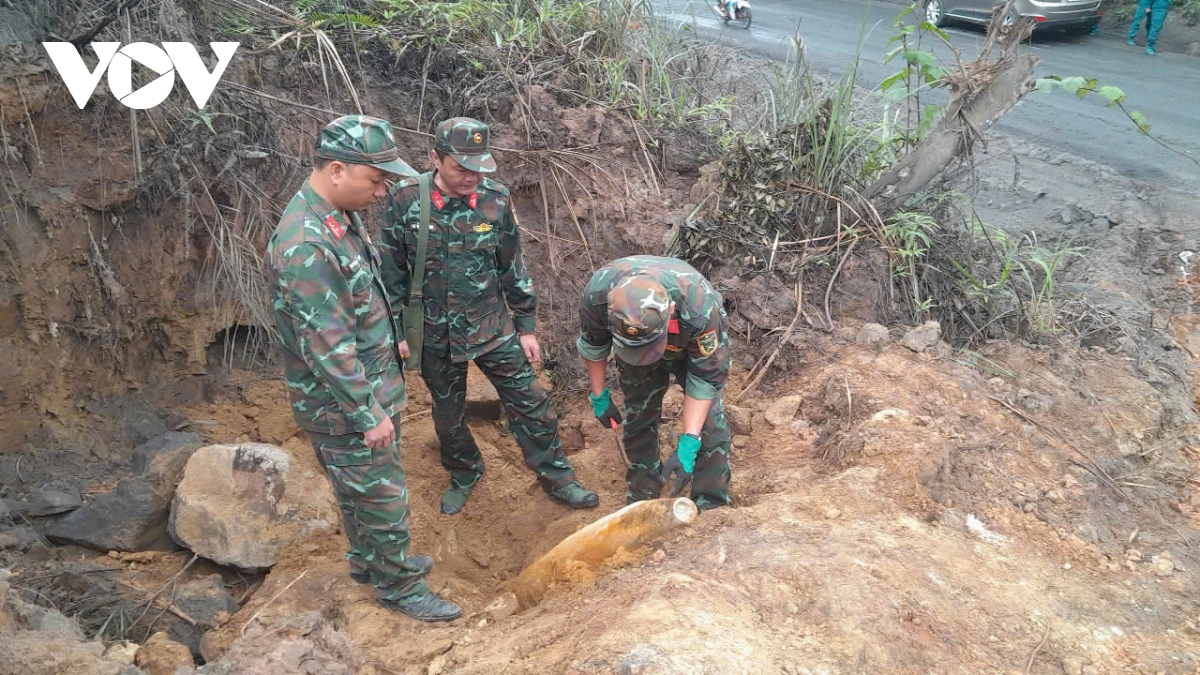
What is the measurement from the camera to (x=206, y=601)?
3184 mm

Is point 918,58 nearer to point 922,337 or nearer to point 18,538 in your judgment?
point 922,337

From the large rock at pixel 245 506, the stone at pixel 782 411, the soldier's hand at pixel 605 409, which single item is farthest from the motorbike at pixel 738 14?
the large rock at pixel 245 506

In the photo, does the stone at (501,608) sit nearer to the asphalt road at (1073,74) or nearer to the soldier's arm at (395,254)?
the soldier's arm at (395,254)

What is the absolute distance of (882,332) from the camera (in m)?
4.17

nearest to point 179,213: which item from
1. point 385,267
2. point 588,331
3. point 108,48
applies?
point 108,48

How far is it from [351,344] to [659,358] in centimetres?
106

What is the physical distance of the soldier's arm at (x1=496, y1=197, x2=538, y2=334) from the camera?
11.4 feet

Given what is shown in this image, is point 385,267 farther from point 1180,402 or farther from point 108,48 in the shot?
point 1180,402

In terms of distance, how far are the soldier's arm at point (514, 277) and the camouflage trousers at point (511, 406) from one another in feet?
0.33

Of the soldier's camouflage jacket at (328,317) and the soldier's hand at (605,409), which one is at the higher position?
the soldier's camouflage jacket at (328,317)

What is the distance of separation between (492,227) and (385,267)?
1.61 feet

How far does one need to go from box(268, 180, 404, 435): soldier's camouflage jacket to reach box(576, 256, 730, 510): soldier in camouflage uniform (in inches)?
32.6

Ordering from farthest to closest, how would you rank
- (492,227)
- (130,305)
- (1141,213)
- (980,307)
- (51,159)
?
(1141,213) → (980,307) → (130,305) → (51,159) → (492,227)

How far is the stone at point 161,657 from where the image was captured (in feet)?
8.67
